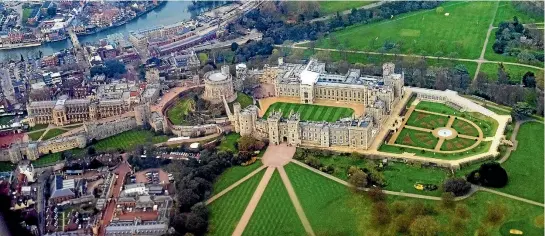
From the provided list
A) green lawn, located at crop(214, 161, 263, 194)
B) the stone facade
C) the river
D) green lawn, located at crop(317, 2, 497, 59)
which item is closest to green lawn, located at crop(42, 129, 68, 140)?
the stone facade

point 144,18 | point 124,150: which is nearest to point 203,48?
point 144,18

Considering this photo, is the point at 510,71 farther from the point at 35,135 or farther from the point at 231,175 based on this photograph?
the point at 35,135

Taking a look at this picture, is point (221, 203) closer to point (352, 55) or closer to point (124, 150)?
point (124, 150)

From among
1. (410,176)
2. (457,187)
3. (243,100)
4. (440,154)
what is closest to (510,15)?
(440,154)

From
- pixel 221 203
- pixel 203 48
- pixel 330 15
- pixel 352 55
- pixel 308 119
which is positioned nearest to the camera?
pixel 221 203

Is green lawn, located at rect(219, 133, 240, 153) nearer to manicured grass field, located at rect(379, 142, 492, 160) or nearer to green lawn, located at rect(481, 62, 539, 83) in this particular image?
manicured grass field, located at rect(379, 142, 492, 160)

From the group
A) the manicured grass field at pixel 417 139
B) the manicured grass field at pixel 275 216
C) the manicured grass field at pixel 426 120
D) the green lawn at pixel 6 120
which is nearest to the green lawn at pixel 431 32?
the manicured grass field at pixel 426 120
